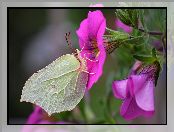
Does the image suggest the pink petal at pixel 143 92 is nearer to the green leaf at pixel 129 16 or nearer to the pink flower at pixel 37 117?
the green leaf at pixel 129 16

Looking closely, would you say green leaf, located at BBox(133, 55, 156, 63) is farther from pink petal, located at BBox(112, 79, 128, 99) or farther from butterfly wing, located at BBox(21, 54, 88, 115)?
butterfly wing, located at BBox(21, 54, 88, 115)

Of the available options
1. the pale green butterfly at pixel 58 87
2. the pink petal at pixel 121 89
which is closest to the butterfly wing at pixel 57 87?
the pale green butterfly at pixel 58 87

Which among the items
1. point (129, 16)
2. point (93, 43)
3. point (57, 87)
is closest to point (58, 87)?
point (57, 87)

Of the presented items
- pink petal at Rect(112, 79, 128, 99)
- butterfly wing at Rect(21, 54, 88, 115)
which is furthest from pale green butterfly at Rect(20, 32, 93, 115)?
pink petal at Rect(112, 79, 128, 99)

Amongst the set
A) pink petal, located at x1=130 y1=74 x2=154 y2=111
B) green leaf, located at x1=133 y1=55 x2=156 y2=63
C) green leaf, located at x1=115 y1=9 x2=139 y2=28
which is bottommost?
pink petal, located at x1=130 y1=74 x2=154 y2=111

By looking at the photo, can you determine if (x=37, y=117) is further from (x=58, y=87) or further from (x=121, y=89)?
(x=121, y=89)

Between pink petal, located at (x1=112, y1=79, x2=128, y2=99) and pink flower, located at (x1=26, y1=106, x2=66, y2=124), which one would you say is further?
pink flower, located at (x1=26, y1=106, x2=66, y2=124)

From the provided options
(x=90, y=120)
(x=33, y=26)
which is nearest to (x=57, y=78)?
(x=90, y=120)
